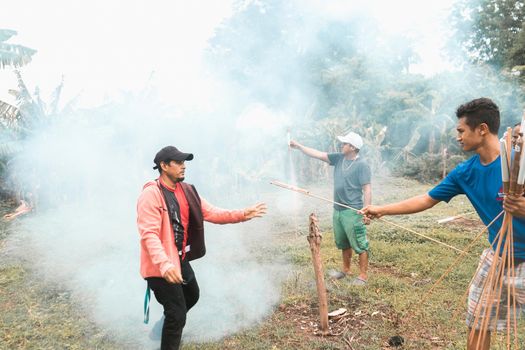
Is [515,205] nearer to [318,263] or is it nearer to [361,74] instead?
[318,263]

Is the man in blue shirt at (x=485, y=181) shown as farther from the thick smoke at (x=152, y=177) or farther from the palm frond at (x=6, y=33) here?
the palm frond at (x=6, y=33)

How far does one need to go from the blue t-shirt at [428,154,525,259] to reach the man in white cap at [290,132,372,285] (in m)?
1.90

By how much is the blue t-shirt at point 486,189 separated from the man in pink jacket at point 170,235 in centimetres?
194

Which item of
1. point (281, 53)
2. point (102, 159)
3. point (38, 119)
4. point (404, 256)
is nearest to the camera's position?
point (404, 256)

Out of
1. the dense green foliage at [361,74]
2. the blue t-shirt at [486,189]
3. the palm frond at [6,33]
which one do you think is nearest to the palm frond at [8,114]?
the palm frond at [6,33]

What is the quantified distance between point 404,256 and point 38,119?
32.3 ft

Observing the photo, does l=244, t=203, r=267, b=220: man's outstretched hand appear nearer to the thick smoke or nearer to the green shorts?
the thick smoke

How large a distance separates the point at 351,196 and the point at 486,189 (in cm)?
238

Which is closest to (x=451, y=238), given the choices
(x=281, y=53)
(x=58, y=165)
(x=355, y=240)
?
(x=355, y=240)

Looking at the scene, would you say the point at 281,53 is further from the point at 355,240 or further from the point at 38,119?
the point at 355,240

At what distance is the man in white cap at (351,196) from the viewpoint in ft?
15.6

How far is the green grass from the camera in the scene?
11.7ft

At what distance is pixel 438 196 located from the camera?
291cm

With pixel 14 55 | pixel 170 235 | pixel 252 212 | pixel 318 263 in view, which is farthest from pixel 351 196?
pixel 14 55
